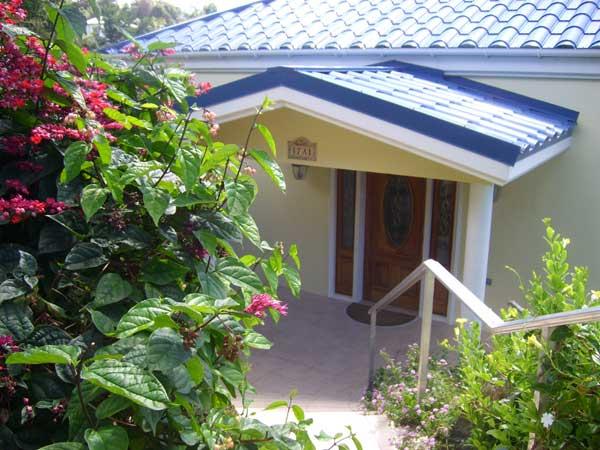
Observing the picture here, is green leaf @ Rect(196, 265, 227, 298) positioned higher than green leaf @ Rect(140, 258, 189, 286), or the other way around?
green leaf @ Rect(140, 258, 189, 286)

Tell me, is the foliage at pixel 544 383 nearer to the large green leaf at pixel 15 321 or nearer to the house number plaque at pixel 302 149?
the large green leaf at pixel 15 321

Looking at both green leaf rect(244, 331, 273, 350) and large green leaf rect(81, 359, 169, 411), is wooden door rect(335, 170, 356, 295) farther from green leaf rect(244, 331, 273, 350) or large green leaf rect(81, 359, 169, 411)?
large green leaf rect(81, 359, 169, 411)

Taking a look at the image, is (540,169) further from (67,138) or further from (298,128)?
(67,138)

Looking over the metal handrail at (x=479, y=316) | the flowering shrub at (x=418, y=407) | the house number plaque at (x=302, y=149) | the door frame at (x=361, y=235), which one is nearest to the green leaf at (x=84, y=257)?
the metal handrail at (x=479, y=316)

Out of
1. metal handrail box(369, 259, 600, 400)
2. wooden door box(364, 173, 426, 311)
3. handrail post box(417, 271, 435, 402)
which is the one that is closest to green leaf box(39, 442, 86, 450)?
metal handrail box(369, 259, 600, 400)

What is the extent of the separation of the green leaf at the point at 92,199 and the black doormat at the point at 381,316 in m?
6.85

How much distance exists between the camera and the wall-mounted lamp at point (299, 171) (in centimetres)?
871

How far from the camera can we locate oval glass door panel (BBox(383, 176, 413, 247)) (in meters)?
8.27

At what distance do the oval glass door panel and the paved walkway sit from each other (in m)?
1.27

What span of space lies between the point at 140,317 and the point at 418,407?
2.94m

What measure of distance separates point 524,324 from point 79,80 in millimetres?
1926

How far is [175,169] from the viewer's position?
168 cm

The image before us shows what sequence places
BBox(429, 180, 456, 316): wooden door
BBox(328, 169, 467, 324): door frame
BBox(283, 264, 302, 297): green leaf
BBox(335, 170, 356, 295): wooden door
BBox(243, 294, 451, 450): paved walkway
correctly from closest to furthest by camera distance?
1. BBox(283, 264, 302, 297): green leaf
2. BBox(243, 294, 451, 450): paved walkway
3. BBox(328, 169, 467, 324): door frame
4. BBox(429, 180, 456, 316): wooden door
5. BBox(335, 170, 356, 295): wooden door

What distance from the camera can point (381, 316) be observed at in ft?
27.1
